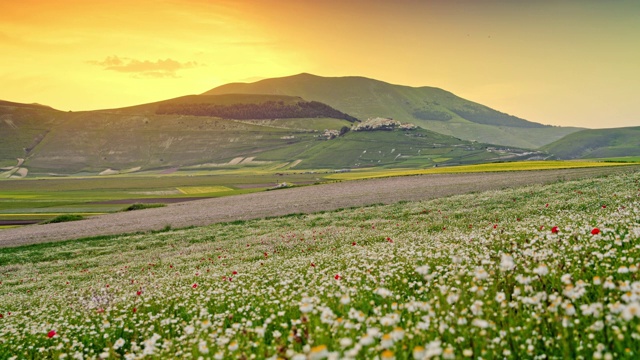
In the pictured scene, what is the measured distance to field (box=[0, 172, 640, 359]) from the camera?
5875 mm

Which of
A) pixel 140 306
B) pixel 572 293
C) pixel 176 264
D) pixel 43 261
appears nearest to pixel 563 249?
pixel 572 293

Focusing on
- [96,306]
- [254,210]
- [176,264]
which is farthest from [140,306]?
[254,210]

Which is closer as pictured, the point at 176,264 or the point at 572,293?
the point at 572,293

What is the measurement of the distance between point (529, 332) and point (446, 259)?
6708mm

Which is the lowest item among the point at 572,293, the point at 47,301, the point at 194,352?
the point at 47,301

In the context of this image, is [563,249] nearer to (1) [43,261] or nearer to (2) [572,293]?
(2) [572,293]

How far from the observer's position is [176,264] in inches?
953

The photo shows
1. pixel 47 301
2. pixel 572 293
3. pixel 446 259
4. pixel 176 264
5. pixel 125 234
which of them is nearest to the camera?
pixel 572 293

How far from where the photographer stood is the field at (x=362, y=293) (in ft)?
19.3

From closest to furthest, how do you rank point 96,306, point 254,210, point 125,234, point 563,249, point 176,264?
point 563,249
point 96,306
point 176,264
point 125,234
point 254,210

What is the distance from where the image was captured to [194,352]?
6.96 metres

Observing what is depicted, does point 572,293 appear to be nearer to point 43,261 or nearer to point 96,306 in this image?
point 96,306

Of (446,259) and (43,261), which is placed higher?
(446,259)

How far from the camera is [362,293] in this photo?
10.1 meters
